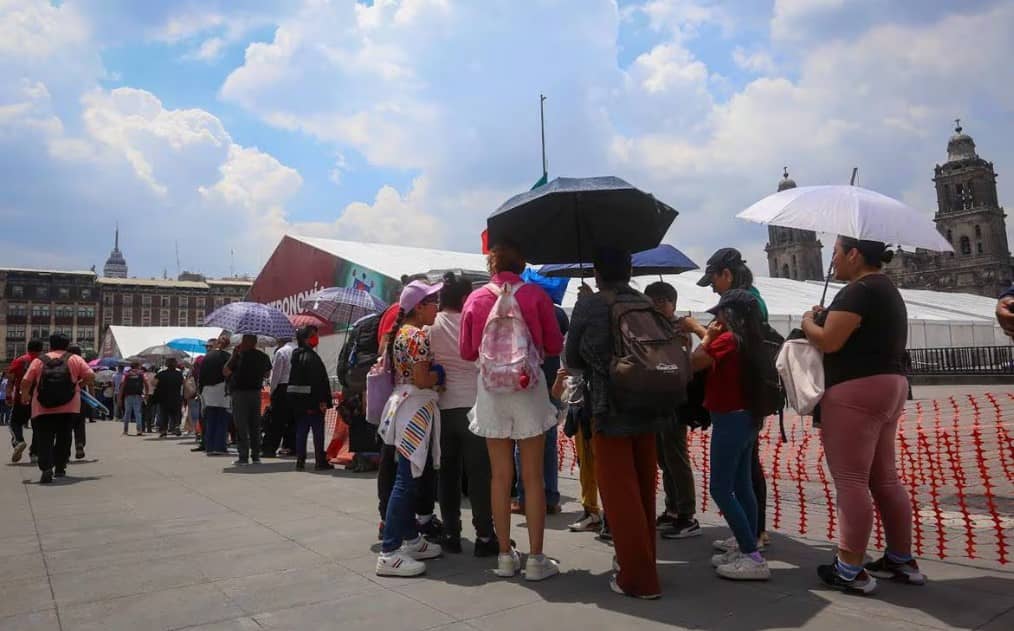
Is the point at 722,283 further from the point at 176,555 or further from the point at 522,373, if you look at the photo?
the point at 176,555

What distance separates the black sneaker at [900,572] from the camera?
3.26 m

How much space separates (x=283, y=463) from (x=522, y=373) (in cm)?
651

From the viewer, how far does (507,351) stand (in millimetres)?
3461

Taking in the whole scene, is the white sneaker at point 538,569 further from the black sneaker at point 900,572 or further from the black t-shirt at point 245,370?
the black t-shirt at point 245,370

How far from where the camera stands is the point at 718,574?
3471 mm

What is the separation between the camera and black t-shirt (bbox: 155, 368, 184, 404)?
45.3 feet

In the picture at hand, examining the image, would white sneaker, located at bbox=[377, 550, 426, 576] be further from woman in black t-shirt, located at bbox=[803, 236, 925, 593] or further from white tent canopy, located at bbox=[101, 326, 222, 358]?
white tent canopy, located at bbox=[101, 326, 222, 358]

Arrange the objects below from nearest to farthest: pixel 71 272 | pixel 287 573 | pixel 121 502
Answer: pixel 287 573, pixel 121 502, pixel 71 272

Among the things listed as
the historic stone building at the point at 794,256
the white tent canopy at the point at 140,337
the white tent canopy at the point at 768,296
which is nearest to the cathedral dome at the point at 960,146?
the historic stone building at the point at 794,256

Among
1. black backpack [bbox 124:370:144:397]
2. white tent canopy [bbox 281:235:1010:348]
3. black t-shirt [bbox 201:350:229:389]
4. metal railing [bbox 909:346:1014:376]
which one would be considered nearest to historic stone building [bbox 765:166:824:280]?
white tent canopy [bbox 281:235:1010:348]

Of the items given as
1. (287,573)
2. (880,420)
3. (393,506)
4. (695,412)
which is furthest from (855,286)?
(287,573)

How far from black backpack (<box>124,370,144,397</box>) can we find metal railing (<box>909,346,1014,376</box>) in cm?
2441

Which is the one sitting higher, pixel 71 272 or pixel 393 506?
pixel 71 272

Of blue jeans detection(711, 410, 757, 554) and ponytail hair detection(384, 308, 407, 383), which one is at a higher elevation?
ponytail hair detection(384, 308, 407, 383)
